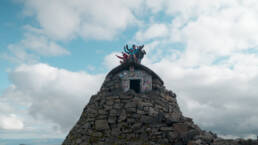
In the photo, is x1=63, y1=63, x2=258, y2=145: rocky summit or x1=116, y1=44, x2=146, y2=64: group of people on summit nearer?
x1=63, y1=63, x2=258, y2=145: rocky summit

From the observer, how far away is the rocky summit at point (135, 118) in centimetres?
1123

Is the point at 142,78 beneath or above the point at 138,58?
beneath

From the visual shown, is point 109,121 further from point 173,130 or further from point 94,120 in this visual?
point 173,130

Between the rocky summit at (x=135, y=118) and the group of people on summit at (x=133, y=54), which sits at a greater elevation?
the group of people on summit at (x=133, y=54)

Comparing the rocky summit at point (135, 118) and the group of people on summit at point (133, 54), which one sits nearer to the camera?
the rocky summit at point (135, 118)

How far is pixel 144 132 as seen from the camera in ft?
39.3

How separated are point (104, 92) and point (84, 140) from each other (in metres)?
3.78

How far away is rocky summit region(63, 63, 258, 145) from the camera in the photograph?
1123 cm

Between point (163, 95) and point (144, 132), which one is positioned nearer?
point (144, 132)

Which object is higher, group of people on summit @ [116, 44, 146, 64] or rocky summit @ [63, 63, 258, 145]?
group of people on summit @ [116, 44, 146, 64]

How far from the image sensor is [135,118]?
12797 mm

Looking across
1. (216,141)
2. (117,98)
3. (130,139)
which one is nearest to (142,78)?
(117,98)

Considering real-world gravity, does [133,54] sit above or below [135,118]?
above

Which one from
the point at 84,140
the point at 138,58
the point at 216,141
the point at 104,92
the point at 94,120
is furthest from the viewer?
the point at 138,58
